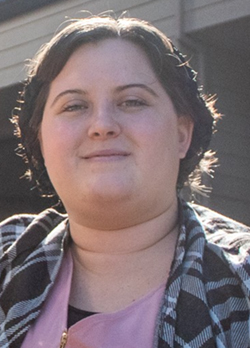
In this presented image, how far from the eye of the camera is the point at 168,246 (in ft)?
5.50

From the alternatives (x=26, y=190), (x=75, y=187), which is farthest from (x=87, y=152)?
(x=26, y=190)

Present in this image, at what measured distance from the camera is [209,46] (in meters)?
3.95

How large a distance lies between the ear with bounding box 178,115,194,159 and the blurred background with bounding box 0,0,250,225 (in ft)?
5.24

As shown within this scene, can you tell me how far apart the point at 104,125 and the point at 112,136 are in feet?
0.12

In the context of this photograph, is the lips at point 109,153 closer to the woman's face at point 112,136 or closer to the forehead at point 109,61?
the woman's face at point 112,136

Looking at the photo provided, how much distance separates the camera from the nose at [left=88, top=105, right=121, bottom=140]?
5.08 feet

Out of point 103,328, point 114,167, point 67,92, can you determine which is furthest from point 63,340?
point 67,92

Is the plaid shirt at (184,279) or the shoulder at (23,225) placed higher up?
the shoulder at (23,225)

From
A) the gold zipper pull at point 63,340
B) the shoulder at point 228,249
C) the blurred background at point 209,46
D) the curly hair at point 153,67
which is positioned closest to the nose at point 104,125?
the curly hair at point 153,67

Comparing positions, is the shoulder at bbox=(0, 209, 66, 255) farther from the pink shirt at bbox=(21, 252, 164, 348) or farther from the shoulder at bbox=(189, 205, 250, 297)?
the shoulder at bbox=(189, 205, 250, 297)

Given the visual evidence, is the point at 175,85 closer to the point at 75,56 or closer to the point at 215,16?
the point at 75,56

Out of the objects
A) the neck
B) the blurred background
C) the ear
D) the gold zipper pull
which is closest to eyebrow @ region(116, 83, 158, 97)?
the ear

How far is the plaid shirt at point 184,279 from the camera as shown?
139 centimetres

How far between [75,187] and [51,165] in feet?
0.36
